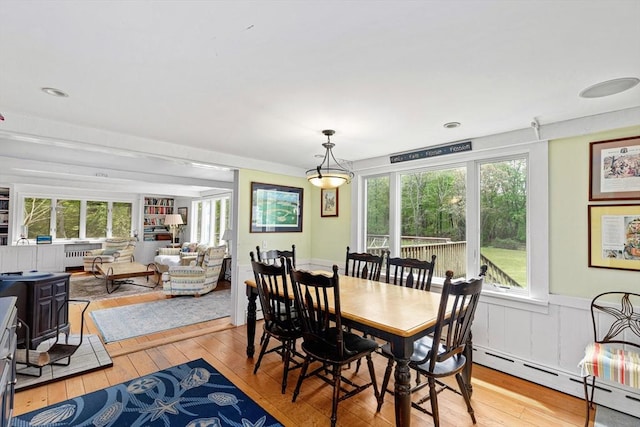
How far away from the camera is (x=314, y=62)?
1.71m

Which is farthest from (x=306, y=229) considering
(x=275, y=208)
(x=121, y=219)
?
(x=121, y=219)

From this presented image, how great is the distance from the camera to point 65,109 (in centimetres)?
247

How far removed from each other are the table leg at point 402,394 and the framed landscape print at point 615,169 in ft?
7.03

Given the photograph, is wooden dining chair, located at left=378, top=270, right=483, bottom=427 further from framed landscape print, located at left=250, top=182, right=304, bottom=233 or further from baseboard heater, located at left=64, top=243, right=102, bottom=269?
baseboard heater, located at left=64, top=243, right=102, bottom=269

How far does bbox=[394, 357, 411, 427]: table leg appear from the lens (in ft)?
5.90

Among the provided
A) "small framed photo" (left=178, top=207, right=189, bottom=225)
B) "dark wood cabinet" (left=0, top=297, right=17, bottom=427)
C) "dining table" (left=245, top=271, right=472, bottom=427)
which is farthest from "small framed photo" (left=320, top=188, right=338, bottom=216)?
"small framed photo" (left=178, top=207, right=189, bottom=225)

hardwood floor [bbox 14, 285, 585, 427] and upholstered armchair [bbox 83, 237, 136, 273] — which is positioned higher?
upholstered armchair [bbox 83, 237, 136, 273]

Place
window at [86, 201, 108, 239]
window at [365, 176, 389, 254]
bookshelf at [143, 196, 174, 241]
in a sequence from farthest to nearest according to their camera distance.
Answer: bookshelf at [143, 196, 174, 241] < window at [86, 201, 108, 239] < window at [365, 176, 389, 254]

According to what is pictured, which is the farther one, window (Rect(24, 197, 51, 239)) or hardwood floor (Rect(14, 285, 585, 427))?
window (Rect(24, 197, 51, 239))

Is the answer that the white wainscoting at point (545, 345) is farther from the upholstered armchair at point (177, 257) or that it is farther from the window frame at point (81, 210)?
the window frame at point (81, 210)

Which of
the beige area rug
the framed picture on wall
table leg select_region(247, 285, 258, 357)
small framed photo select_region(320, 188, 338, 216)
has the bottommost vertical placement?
the beige area rug

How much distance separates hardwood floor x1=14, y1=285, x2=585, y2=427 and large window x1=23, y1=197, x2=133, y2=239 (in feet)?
20.8

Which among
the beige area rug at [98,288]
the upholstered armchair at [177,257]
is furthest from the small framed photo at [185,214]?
the beige area rug at [98,288]

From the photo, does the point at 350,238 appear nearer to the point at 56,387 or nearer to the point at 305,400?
the point at 305,400
